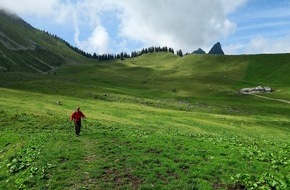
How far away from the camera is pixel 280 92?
439 feet

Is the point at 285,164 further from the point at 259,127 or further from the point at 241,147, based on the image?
the point at 259,127

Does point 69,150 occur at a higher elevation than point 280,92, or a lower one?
lower

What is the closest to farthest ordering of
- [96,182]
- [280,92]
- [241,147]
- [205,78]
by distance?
1. [96,182]
2. [241,147]
3. [280,92]
4. [205,78]

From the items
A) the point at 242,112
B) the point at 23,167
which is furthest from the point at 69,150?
the point at 242,112

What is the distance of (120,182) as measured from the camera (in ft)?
76.6

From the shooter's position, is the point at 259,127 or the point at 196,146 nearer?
the point at 196,146

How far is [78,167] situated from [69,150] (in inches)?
191

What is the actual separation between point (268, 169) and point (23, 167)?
18484mm

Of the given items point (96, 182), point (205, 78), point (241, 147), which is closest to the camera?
point (96, 182)

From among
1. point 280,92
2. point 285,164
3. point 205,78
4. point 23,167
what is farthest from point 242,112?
point 205,78

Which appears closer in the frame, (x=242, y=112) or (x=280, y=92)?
(x=242, y=112)

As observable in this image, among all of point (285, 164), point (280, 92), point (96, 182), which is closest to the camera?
point (96, 182)

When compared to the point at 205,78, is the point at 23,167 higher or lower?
lower

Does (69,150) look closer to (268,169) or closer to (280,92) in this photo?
(268,169)
